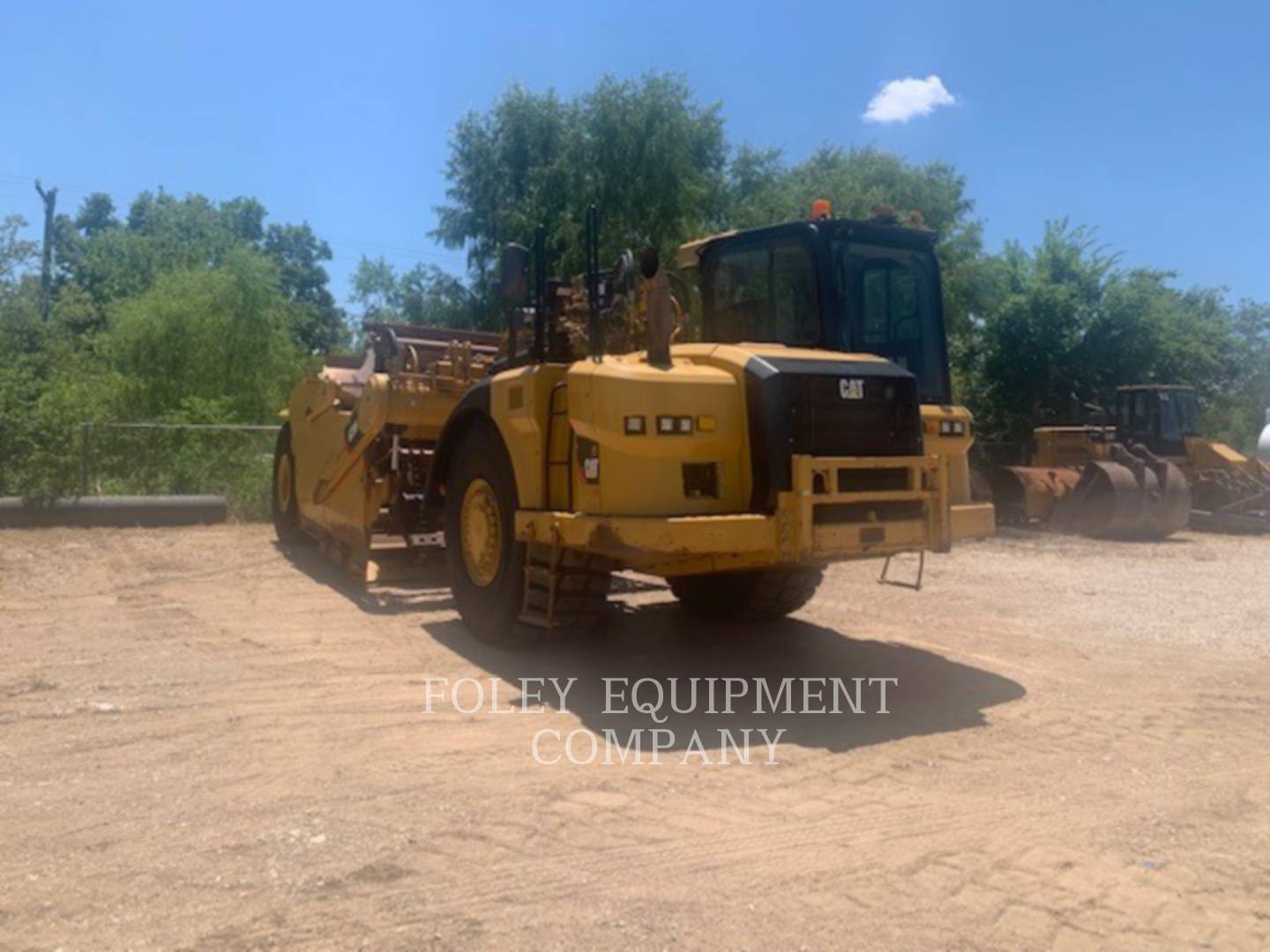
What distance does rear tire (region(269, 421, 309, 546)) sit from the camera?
1138cm

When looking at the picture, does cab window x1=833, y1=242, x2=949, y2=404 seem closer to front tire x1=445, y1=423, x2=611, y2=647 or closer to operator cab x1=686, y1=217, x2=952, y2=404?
operator cab x1=686, y1=217, x2=952, y2=404

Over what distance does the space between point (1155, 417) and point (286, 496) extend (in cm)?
1648

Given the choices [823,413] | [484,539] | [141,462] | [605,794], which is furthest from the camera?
[141,462]

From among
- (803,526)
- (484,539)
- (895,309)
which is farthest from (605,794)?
(895,309)

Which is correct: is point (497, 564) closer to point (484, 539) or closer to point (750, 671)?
point (484, 539)

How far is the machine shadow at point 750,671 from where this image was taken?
547 centimetres

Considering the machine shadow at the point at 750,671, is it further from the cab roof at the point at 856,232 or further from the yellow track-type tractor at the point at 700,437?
the cab roof at the point at 856,232

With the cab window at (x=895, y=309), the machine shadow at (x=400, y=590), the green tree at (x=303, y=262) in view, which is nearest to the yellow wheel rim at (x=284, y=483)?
the machine shadow at (x=400, y=590)

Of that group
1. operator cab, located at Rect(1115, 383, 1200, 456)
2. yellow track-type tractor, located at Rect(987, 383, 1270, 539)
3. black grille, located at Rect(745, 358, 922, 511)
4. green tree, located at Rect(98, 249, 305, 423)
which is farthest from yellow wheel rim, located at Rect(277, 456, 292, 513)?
operator cab, located at Rect(1115, 383, 1200, 456)

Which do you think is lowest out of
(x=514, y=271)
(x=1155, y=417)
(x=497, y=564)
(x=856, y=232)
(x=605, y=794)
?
(x=605, y=794)

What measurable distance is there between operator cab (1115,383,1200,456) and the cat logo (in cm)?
1665

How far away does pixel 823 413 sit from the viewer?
573 centimetres

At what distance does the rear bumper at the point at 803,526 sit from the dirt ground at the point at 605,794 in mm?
875

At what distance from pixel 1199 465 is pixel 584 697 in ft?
61.8
